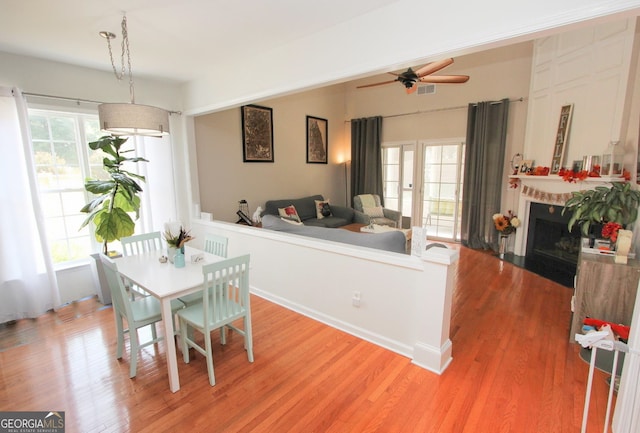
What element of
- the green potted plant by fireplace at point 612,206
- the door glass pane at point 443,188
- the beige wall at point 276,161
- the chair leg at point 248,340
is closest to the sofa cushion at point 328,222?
the beige wall at point 276,161

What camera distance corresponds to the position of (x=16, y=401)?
6.59ft

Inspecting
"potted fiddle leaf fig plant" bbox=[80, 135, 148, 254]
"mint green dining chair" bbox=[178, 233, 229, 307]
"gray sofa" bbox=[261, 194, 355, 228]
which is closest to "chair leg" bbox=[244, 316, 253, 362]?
"mint green dining chair" bbox=[178, 233, 229, 307]

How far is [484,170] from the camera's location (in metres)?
5.29

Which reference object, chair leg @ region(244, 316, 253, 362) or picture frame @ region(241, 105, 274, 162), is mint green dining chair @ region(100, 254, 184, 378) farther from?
picture frame @ region(241, 105, 274, 162)

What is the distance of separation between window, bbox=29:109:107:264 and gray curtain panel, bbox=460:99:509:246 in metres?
5.70

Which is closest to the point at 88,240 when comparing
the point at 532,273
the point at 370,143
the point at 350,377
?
the point at 350,377

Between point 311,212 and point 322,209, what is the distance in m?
0.25

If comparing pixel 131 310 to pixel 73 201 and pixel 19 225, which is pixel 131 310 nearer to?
pixel 19 225

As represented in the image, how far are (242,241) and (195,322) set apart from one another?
1.61 meters

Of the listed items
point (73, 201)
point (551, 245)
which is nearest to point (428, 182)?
point (551, 245)

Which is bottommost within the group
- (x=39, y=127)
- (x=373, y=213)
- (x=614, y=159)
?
(x=373, y=213)

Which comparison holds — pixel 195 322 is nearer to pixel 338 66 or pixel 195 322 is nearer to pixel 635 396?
pixel 338 66

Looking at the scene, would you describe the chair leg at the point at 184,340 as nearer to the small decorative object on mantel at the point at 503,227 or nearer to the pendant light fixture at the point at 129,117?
the pendant light fixture at the point at 129,117

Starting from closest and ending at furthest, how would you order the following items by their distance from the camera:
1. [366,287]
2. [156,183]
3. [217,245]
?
[366,287]
[217,245]
[156,183]
